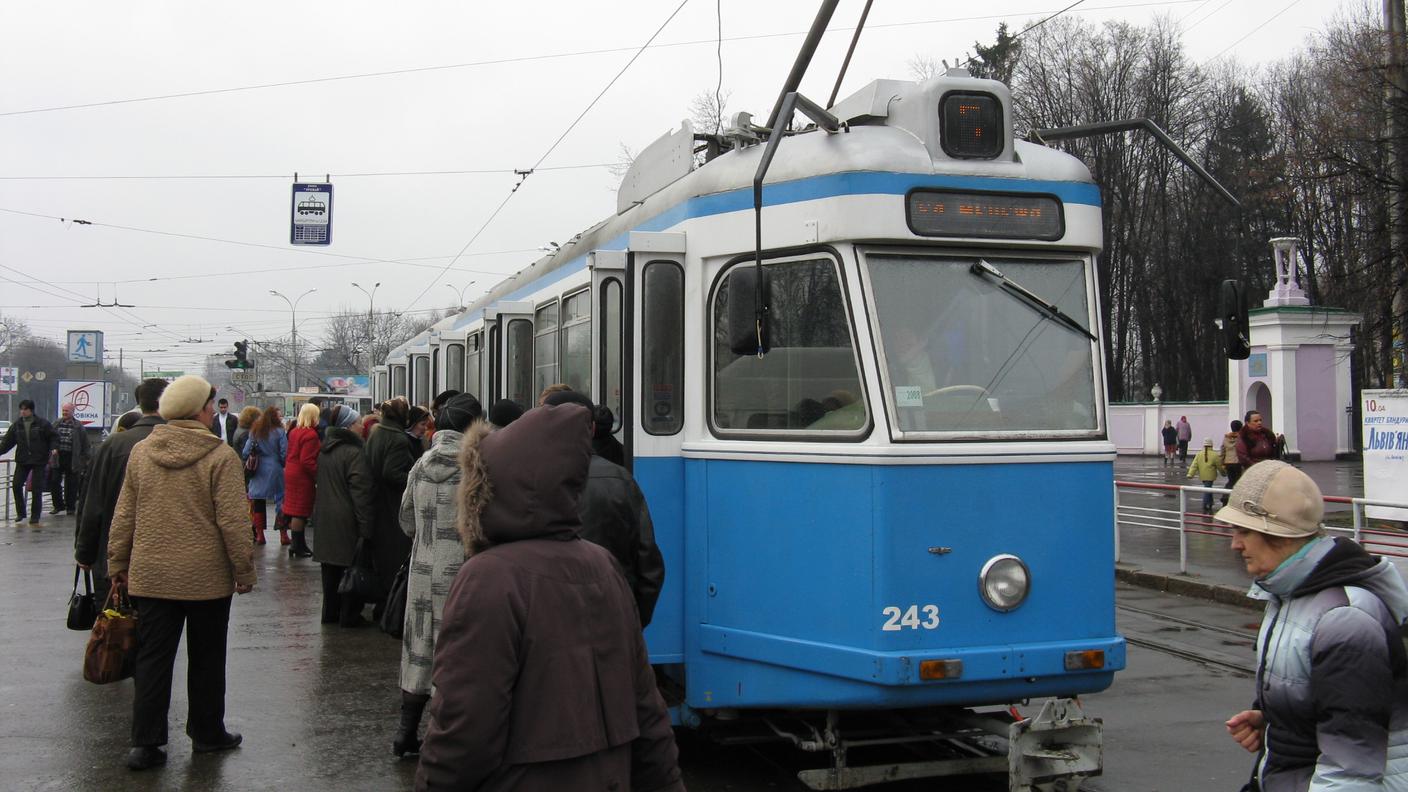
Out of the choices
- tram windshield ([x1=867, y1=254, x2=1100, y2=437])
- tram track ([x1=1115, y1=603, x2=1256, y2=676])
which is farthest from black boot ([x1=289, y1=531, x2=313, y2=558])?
tram windshield ([x1=867, y1=254, x2=1100, y2=437])

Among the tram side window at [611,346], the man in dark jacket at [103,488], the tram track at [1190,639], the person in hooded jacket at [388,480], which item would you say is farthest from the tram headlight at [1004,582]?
the person in hooded jacket at [388,480]

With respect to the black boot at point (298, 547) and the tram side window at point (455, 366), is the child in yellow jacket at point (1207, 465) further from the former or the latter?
the black boot at point (298, 547)

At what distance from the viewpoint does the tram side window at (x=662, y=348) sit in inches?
241

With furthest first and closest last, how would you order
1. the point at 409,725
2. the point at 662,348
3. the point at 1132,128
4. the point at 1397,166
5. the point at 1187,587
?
the point at 1397,166 < the point at 1187,587 < the point at 1132,128 < the point at 409,725 < the point at 662,348

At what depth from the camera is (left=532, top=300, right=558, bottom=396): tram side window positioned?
7660 mm

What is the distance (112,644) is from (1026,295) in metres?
4.68

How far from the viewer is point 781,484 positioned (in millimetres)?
5633

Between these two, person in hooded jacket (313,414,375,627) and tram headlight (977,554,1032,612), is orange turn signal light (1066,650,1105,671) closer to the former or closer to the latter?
tram headlight (977,554,1032,612)

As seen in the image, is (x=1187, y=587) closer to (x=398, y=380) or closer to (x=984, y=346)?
(x=984, y=346)

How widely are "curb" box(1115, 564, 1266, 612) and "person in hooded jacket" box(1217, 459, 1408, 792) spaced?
933 cm

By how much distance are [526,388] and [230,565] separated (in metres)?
2.76

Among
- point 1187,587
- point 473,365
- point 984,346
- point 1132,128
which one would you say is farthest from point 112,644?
point 1187,587

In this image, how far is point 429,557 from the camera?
6027 millimetres

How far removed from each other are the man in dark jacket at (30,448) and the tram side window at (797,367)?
15.1 m
